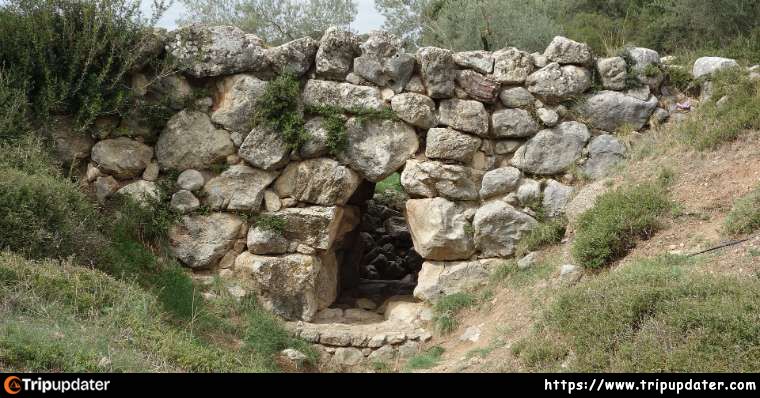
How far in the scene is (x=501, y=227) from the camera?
8281mm

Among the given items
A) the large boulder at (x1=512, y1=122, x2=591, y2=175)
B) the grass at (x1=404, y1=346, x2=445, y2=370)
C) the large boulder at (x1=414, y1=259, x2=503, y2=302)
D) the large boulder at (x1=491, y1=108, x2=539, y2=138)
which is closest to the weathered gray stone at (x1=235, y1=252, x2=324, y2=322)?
the large boulder at (x1=414, y1=259, x2=503, y2=302)

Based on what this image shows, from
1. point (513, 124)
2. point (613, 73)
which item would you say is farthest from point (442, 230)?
point (613, 73)

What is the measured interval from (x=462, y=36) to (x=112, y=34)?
4925mm

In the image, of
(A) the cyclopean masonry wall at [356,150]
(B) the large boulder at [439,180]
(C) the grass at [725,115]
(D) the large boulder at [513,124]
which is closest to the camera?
(C) the grass at [725,115]

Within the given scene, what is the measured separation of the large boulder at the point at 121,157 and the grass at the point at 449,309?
379 cm

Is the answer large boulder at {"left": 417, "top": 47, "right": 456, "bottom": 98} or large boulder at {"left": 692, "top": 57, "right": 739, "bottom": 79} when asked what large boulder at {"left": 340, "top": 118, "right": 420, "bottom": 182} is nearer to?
large boulder at {"left": 417, "top": 47, "right": 456, "bottom": 98}

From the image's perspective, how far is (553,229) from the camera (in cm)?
796

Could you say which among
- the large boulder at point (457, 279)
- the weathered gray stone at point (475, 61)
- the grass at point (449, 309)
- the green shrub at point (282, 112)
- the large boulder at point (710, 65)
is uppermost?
the large boulder at point (710, 65)

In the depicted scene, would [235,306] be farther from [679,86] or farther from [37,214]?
[679,86]

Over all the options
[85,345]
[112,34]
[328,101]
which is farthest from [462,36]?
[85,345]

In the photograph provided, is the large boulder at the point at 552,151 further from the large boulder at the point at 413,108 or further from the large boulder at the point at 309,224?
the large boulder at the point at 309,224

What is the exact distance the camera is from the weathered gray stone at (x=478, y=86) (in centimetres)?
840

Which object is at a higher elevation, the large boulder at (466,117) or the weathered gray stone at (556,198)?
the large boulder at (466,117)

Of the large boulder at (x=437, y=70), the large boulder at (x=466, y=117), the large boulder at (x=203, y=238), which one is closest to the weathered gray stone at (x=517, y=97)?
the large boulder at (x=466, y=117)
